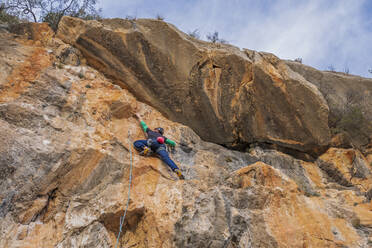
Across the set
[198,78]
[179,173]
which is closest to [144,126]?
[179,173]

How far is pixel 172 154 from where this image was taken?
694 centimetres

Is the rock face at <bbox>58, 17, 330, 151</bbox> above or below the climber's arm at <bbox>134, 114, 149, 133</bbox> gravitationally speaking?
above

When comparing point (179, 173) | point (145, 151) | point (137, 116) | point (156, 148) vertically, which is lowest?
point (179, 173)

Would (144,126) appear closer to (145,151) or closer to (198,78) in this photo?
(145,151)

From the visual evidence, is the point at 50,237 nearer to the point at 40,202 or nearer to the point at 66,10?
the point at 40,202

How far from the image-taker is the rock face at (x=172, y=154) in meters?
4.48

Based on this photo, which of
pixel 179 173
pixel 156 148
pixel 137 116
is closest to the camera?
pixel 179 173

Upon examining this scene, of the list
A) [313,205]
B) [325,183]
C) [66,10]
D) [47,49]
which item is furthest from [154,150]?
[66,10]

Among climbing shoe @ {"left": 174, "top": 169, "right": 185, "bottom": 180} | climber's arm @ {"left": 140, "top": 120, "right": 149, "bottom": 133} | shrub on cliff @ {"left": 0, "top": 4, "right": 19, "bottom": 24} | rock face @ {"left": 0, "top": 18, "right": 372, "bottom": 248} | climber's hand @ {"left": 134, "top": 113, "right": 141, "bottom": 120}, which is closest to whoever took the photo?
rock face @ {"left": 0, "top": 18, "right": 372, "bottom": 248}

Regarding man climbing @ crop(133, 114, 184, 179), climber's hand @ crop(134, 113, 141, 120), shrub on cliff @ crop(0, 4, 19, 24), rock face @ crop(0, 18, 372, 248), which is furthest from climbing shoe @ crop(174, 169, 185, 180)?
shrub on cliff @ crop(0, 4, 19, 24)

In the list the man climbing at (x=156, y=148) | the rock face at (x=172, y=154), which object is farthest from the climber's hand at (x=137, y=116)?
the man climbing at (x=156, y=148)

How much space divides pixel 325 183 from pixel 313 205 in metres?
2.95

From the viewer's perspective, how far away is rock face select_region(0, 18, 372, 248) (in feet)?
14.7

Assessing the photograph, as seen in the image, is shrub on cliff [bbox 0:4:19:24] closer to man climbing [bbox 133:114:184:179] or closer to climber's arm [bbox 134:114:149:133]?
climber's arm [bbox 134:114:149:133]
